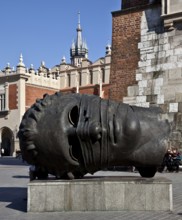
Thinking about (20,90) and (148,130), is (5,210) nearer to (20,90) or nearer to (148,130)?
(148,130)

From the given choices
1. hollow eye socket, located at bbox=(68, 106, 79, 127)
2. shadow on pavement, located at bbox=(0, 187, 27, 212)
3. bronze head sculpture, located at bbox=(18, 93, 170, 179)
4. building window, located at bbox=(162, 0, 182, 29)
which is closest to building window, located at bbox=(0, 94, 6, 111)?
building window, located at bbox=(162, 0, 182, 29)

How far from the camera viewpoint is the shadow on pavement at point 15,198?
21.5ft

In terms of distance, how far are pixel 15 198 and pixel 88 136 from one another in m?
2.30

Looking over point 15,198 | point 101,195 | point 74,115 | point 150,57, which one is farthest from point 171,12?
point 101,195

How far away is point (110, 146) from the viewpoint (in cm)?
613

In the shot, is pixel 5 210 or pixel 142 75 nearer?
pixel 5 210

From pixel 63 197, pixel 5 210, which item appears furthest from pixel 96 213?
pixel 5 210

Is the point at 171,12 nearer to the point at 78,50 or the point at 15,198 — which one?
the point at 15,198

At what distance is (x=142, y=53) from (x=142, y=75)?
707 millimetres

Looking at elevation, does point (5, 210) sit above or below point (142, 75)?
below

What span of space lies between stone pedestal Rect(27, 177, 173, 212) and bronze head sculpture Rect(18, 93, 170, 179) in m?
0.28

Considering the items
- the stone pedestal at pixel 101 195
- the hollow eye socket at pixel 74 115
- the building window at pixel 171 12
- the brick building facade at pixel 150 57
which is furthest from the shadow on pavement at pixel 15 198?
the building window at pixel 171 12

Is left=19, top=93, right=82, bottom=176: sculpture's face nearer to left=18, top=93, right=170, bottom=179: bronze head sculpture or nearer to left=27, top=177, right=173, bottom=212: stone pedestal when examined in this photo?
left=18, top=93, right=170, bottom=179: bronze head sculpture

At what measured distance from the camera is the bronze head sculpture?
609 cm
